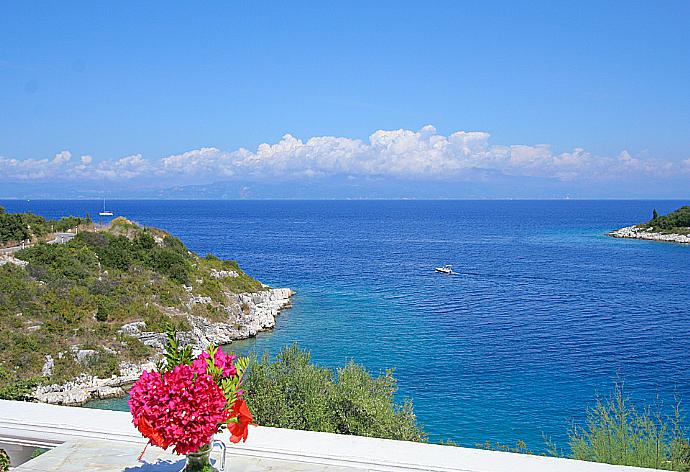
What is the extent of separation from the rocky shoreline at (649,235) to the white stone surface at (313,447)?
8789 centimetres

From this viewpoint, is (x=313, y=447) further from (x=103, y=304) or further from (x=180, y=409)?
(x=103, y=304)

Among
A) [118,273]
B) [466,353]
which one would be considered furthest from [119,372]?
[466,353]

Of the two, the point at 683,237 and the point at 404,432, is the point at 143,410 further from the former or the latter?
the point at 683,237

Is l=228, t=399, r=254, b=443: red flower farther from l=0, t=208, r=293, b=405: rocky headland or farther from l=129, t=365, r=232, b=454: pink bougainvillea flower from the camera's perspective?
l=0, t=208, r=293, b=405: rocky headland

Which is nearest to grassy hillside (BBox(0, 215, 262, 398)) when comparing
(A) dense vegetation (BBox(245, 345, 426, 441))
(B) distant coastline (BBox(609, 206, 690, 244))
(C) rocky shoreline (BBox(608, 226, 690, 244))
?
(A) dense vegetation (BBox(245, 345, 426, 441))

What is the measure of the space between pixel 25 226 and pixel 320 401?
2993 centimetres

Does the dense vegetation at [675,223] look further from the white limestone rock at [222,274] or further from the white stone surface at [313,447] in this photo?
the white stone surface at [313,447]

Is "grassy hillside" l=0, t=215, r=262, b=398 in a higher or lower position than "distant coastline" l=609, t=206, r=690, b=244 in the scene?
lower

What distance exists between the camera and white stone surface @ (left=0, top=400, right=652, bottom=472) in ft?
11.1

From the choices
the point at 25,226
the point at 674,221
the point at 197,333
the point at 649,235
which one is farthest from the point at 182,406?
the point at 674,221

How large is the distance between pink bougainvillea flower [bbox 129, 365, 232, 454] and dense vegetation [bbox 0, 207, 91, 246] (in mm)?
36165

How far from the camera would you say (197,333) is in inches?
1195

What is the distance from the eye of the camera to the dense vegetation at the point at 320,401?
1137cm

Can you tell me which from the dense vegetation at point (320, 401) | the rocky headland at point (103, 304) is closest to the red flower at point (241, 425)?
the dense vegetation at point (320, 401)
